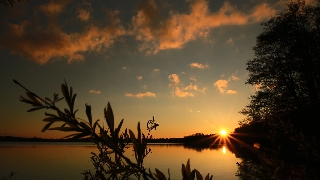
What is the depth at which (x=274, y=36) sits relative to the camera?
17078 mm

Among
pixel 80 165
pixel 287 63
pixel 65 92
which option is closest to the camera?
pixel 65 92

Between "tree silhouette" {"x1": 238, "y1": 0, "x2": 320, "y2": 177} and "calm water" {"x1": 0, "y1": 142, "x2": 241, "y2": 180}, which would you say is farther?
"calm water" {"x1": 0, "y1": 142, "x2": 241, "y2": 180}

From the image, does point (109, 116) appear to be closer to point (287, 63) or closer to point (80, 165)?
point (287, 63)

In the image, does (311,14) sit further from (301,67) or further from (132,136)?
(132,136)

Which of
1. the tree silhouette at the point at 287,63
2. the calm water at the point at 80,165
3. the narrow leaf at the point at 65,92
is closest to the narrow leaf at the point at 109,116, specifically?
the narrow leaf at the point at 65,92

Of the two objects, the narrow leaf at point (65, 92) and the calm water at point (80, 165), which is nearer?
the narrow leaf at point (65, 92)

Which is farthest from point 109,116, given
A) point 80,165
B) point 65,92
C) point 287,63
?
point 80,165

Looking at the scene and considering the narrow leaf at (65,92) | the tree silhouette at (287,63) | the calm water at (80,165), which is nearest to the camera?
the narrow leaf at (65,92)

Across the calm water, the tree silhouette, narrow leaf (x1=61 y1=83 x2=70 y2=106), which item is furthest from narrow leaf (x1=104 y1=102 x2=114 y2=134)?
the calm water

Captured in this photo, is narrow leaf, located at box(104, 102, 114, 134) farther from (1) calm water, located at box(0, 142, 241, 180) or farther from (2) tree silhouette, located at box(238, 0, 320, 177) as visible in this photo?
(1) calm water, located at box(0, 142, 241, 180)

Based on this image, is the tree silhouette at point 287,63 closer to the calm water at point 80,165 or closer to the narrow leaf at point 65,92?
the calm water at point 80,165

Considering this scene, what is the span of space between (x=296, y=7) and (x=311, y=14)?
114 cm

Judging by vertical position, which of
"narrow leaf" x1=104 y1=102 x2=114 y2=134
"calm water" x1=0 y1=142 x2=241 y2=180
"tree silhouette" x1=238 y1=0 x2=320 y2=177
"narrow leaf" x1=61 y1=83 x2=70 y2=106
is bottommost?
"calm water" x1=0 y1=142 x2=241 y2=180

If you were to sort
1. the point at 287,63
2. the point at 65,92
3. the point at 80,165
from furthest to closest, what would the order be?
1. the point at 80,165
2. the point at 287,63
3. the point at 65,92
